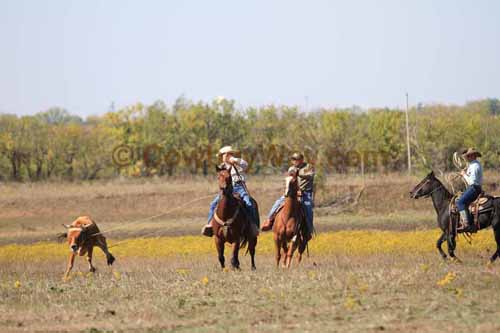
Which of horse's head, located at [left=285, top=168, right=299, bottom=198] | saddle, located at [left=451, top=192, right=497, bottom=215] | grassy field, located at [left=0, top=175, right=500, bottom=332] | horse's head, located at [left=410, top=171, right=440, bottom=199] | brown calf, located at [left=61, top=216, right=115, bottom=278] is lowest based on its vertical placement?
grassy field, located at [left=0, top=175, right=500, bottom=332]

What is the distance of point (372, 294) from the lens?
14.2m

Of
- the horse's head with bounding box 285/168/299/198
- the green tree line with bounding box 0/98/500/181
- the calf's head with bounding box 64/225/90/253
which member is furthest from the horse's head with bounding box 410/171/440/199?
the green tree line with bounding box 0/98/500/181

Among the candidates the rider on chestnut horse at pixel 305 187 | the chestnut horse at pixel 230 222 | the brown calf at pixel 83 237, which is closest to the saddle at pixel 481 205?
the rider on chestnut horse at pixel 305 187

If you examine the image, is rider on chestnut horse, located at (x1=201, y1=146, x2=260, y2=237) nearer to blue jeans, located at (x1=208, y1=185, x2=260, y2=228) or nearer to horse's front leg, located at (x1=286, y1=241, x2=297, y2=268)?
blue jeans, located at (x1=208, y1=185, x2=260, y2=228)

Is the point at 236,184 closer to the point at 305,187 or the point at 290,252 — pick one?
the point at 305,187

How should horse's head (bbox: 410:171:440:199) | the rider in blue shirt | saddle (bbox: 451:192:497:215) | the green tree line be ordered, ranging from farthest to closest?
the green tree line
horse's head (bbox: 410:171:440:199)
saddle (bbox: 451:192:497:215)
the rider in blue shirt

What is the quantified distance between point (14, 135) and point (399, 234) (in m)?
60.6

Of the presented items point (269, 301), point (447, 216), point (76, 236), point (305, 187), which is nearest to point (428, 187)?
point (447, 216)

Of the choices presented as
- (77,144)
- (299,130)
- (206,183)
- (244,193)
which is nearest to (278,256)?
(244,193)

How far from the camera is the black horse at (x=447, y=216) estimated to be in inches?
845

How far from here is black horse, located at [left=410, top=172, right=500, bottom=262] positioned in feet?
70.4

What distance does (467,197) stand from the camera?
70.8 ft

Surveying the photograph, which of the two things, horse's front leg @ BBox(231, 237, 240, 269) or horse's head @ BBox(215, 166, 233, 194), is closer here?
horse's head @ BBox(215, 166, 233, 194)

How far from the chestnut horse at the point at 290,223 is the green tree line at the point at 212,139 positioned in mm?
42910
